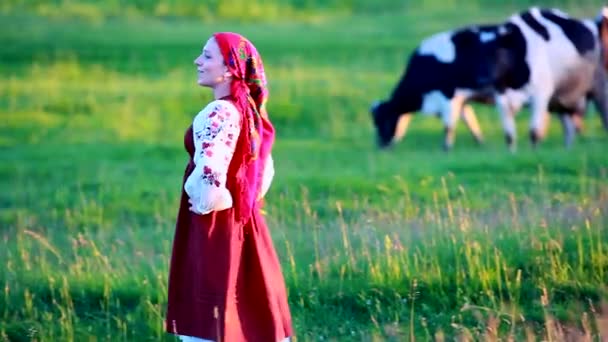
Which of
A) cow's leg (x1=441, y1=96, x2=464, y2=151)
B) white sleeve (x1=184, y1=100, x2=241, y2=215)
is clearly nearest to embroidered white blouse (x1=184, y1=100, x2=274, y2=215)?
white sleeve (x1=184, y1=100, x2=241, y2=215)

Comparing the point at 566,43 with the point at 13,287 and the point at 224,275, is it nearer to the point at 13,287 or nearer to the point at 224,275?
the point at 13,287

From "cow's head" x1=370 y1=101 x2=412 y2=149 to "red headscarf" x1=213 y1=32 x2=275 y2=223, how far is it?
13447 mm

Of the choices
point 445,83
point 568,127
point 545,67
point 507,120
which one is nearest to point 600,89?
point 568,127

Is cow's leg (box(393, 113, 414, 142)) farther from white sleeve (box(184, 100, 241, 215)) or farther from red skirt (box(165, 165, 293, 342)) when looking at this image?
white sleeve (box(184, 100, 241, 215))

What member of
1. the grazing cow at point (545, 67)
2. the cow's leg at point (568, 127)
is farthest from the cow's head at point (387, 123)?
the cow's leg at point (568, 127)

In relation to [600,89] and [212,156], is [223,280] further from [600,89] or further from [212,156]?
[600,89]

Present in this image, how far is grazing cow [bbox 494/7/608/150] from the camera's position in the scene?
19.0 metres

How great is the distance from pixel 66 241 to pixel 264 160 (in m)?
4.98

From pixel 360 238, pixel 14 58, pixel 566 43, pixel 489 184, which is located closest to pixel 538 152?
pixel 566 43

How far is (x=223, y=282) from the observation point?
615 cm

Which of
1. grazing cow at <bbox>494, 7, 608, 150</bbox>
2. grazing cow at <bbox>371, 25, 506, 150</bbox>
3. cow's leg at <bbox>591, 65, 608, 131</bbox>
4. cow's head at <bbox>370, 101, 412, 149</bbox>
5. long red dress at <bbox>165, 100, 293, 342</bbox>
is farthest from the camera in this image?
cow's head at <bbox>370, 101, 412, 149</bbox>

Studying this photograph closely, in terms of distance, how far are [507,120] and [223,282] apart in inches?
519

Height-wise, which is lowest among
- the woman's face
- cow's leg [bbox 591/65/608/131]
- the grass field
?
the grass field

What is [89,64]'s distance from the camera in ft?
90.2
